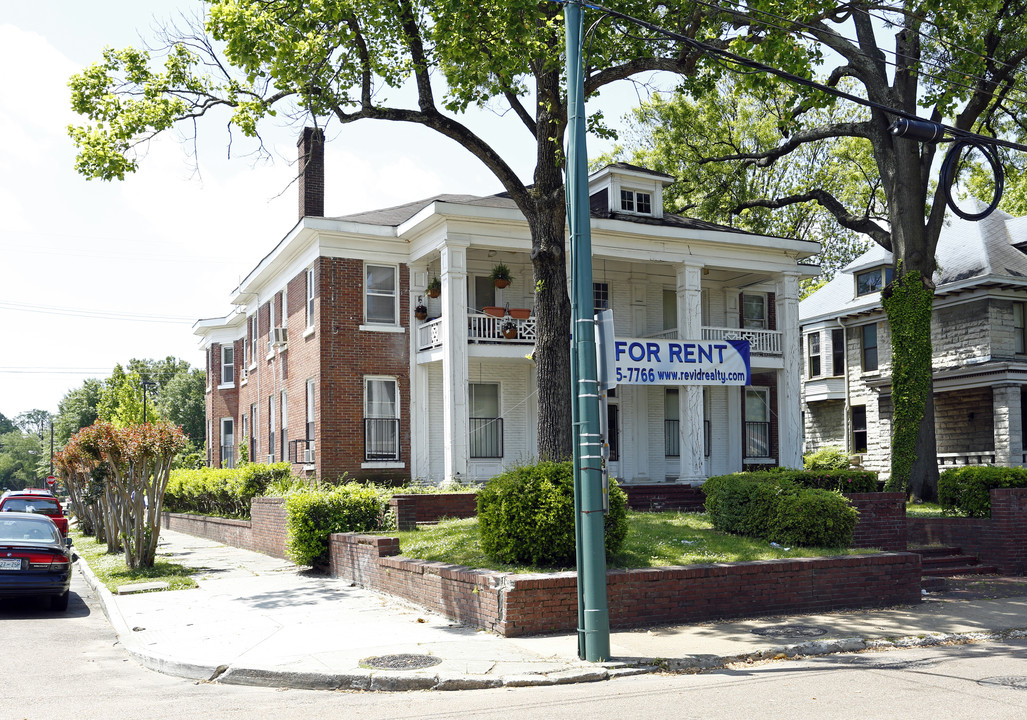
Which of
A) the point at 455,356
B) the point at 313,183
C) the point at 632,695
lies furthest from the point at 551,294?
the point at 313,183

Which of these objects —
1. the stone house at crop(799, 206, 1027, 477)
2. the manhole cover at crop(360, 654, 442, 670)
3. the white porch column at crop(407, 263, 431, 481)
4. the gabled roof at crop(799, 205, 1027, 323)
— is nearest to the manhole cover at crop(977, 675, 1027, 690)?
the manhole cover at crop(360, 654, 442, 670)

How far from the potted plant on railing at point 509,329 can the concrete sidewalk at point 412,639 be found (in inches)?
405

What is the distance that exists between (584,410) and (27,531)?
9.86 meters

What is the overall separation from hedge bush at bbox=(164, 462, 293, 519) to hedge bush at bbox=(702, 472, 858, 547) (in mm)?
11880

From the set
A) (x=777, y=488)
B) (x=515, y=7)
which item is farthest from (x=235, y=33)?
(x=777, y=488)

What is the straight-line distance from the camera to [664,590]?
11203mm

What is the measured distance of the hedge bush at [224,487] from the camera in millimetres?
24047

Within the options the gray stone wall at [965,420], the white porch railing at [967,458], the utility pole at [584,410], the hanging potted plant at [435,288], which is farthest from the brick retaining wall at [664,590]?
the gray stone wall at [965,420]

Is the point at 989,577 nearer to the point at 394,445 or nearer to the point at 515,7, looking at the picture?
the point at 515,7

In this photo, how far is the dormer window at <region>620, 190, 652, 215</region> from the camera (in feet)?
88.7

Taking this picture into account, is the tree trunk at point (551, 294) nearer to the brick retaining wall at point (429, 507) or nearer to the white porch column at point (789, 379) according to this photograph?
the brick retaining wall at point (429, 507)

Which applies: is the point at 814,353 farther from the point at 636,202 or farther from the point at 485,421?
the point at 485,421

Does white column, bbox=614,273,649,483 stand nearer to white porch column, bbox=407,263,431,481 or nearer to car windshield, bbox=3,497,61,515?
white porch column, bbox=407,263,431,481

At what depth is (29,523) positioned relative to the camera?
14586 millimetres
